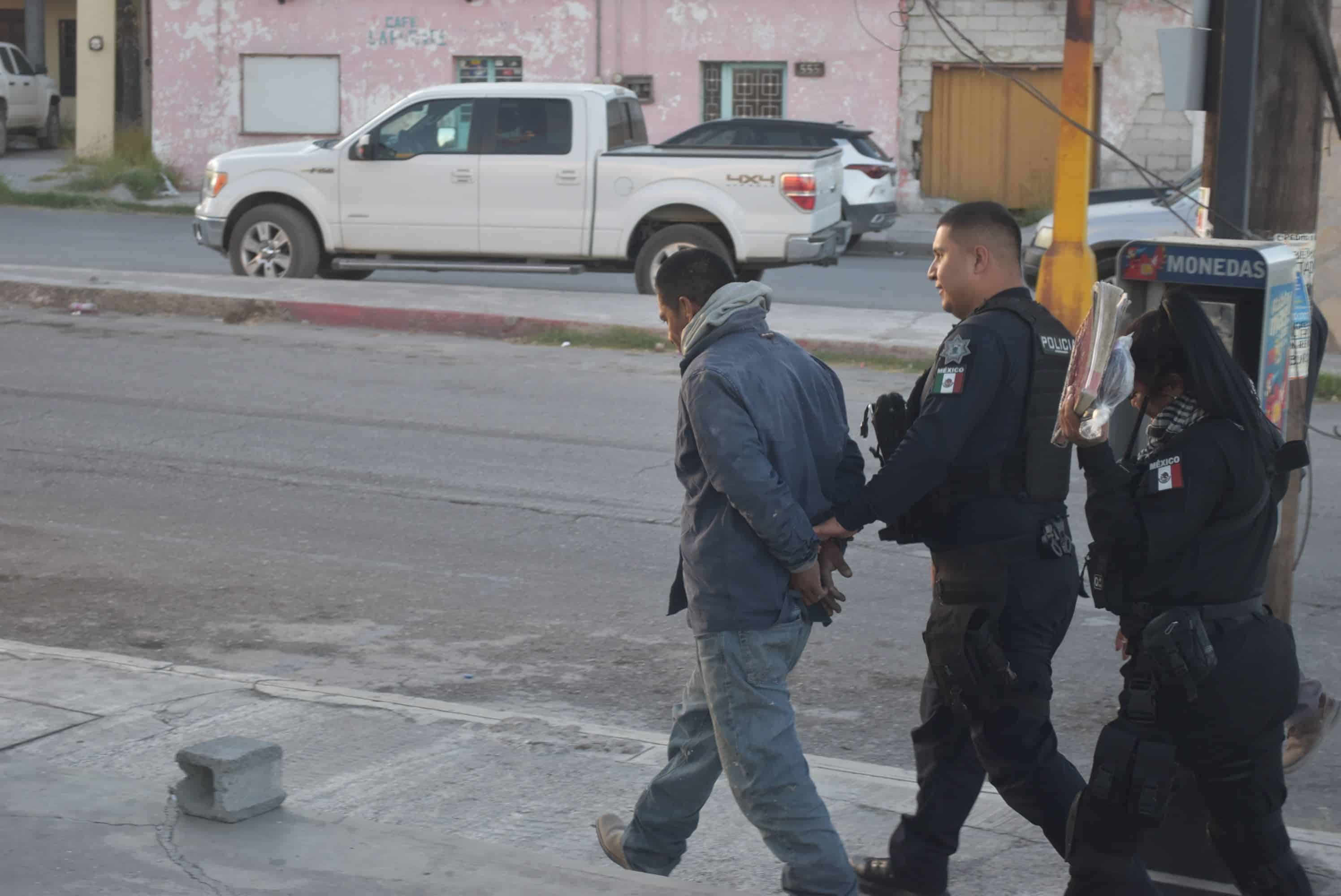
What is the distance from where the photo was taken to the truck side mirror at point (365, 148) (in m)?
15.6

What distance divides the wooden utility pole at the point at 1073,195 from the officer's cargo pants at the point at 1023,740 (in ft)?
29.0

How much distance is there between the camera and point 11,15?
4009cm

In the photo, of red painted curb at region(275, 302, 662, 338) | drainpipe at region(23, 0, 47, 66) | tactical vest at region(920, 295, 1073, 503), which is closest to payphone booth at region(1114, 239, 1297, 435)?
tactical vest at region(920, 295, 1073, 503)

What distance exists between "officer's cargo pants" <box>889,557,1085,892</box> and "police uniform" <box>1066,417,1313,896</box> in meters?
0.24

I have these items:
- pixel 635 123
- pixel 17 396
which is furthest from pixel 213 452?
pixel 635 123

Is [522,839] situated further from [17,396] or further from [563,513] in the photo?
[17,396]

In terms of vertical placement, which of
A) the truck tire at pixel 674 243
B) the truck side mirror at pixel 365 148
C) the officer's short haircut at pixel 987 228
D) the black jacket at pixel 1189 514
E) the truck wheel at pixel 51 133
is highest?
the truck wheel at pixel 51 133

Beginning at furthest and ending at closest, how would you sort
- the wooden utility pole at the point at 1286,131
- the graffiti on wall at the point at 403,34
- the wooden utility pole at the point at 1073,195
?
1. the graffiti on wall at the point at 403,34
2. the wooden utility pole at the point at 1073,195
3. the wooden utility pole at the point at 1286,131

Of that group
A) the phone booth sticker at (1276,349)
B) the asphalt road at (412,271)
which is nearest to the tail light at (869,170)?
the asphalt road at (412,271)

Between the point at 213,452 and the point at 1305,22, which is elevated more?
the point at 1305,22

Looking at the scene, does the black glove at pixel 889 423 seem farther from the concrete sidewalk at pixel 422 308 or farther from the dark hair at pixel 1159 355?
the concrete sidewalk at pixel 422 308

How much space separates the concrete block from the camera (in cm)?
420

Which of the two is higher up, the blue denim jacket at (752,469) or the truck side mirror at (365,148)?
the truck side mirror at (365,148)

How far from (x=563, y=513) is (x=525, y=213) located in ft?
25.3
